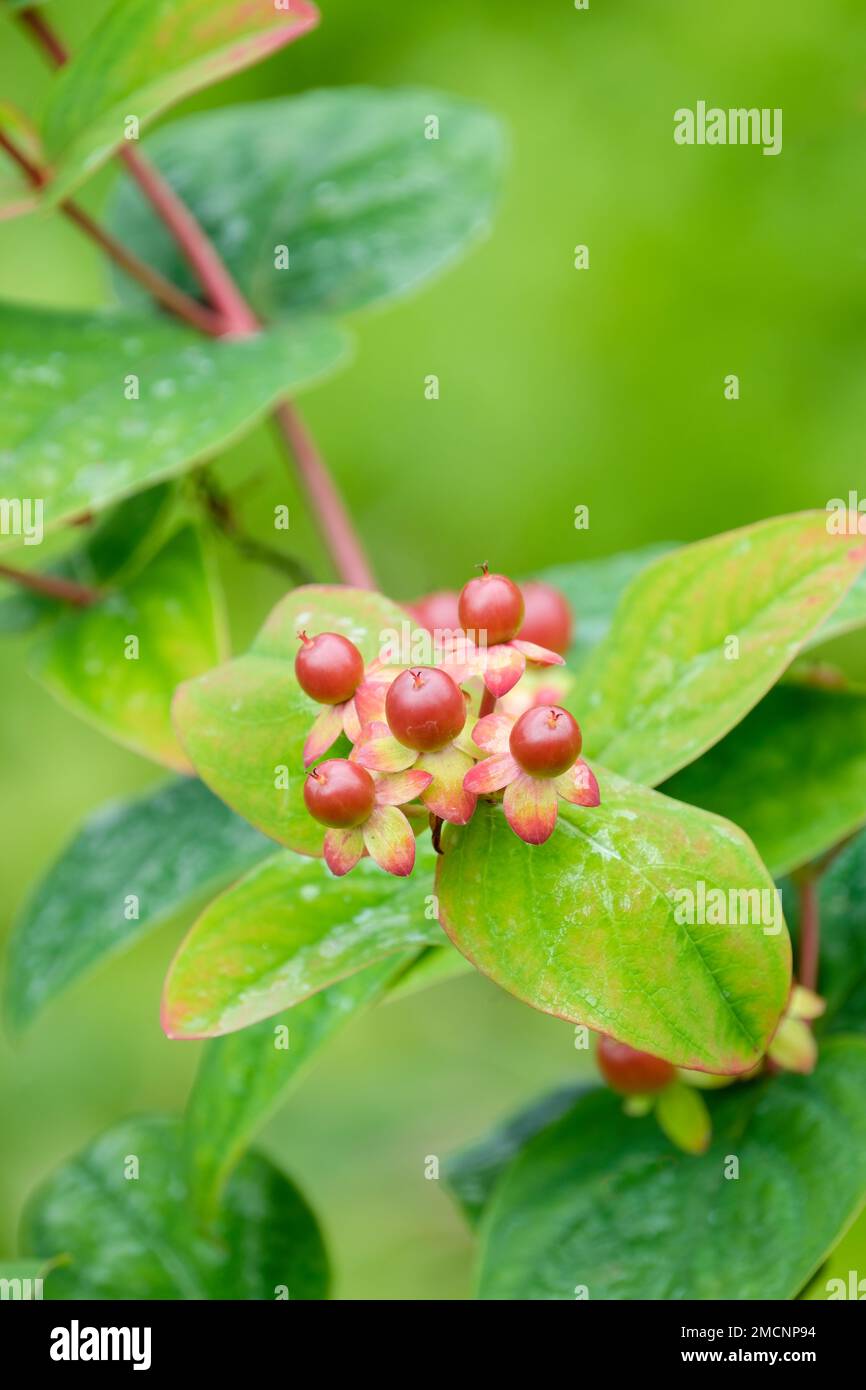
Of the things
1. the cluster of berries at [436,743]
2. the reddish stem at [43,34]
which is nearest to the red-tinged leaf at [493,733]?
the cluster of berries at [436,743]

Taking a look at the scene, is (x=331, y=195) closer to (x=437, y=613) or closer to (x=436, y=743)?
(x=437, y=613)

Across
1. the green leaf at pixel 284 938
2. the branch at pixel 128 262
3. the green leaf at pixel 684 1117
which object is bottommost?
the green leaf at pixel 684 1117

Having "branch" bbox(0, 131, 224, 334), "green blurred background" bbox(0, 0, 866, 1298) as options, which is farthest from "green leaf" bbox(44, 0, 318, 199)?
"green blurred background" bbox(0, 0, 866, 1298)

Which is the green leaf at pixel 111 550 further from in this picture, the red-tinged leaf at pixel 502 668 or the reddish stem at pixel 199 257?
the red-tinged leaf at pixel 502 668

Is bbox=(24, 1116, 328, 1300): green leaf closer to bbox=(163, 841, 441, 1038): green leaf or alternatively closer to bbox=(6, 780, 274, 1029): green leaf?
bbox=(6, 780, 274, 1029): green leaf

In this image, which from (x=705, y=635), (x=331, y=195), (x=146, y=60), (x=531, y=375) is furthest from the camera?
(x=531, y=375)

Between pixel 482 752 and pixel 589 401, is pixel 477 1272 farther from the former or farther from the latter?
pixel 589 401

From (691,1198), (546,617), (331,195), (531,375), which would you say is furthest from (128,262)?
(531,375)

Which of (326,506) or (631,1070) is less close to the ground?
(326,506)
